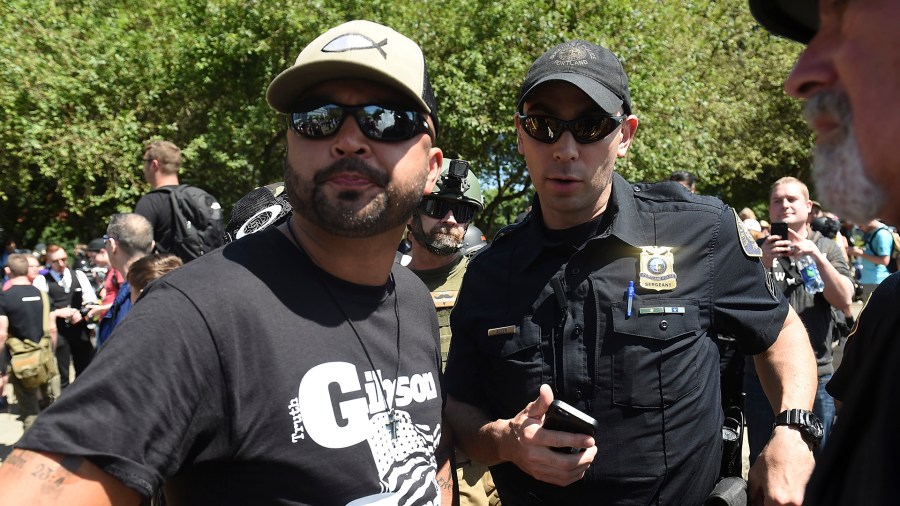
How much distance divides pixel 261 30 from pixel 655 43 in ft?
26.7

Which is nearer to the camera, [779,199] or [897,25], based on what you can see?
[897,25]

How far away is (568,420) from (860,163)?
1.13m

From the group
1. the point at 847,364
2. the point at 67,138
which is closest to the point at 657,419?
the point at 847,364

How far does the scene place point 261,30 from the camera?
1586 centimetres

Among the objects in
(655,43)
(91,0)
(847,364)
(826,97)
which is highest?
(91,0)

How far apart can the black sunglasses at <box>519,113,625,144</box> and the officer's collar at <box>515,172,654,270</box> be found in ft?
0.72

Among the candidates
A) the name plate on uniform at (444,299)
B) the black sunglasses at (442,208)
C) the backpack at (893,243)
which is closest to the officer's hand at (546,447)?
the name plate on uniform at (444,299)

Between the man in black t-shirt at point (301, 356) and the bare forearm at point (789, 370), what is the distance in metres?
1.19

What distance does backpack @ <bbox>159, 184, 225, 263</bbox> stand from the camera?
20.6ft

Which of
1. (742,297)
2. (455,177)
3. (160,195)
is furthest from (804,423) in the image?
(160,195)

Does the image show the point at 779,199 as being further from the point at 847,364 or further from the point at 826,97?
the point at 826,97

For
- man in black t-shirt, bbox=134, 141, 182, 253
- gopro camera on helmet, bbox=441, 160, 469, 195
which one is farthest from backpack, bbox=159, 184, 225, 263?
gopro camera on helmet, bbox=441, 160, 469, 195

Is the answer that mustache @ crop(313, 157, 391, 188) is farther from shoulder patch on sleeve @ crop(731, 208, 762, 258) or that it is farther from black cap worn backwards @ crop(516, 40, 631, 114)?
shoulder patch on sleeve @ crop(731, 208, 762, 258)

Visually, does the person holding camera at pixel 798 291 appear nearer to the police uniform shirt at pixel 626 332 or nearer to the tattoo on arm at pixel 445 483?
the police uniform shirt at pixel 626 332
